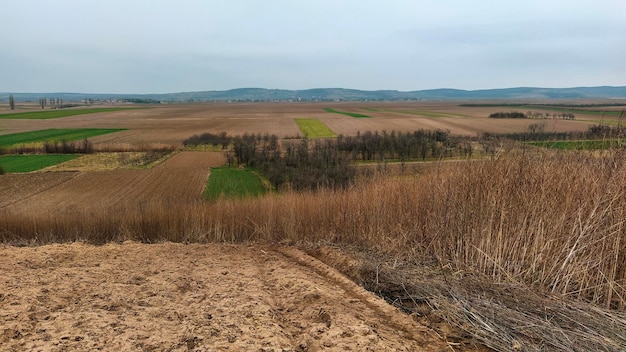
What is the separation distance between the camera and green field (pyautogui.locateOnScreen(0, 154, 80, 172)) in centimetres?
3434

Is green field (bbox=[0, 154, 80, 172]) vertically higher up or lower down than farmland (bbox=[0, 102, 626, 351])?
lower down

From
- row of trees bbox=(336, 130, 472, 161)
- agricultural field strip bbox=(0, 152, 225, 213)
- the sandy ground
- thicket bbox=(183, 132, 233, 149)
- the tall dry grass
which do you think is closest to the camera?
the sandy ground

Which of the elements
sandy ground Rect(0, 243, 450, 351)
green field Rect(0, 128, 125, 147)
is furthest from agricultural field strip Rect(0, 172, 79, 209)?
sandy ground Rect(0, 243, 450, 351)

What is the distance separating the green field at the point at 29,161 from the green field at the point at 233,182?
631 inches

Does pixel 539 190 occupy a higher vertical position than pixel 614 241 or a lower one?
higher

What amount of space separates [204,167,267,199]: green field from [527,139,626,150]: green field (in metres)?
18.3

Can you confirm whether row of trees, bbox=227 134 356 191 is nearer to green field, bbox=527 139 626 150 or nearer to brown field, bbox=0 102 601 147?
brown field, bbox=0 102 601 147

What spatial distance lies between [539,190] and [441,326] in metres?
2.46

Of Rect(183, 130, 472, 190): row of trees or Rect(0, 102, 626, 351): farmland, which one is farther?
Rect(183, 130, 472, 190): row of trees

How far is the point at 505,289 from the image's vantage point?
4477 mm

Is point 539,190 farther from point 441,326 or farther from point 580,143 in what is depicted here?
point 441,326

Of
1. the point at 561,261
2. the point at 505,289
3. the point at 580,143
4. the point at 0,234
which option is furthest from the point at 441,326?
the point at 0,234

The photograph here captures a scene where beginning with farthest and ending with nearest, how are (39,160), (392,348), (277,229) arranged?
(39,160) < (277,229) < (392,348)

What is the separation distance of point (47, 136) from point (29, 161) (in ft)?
70.3
